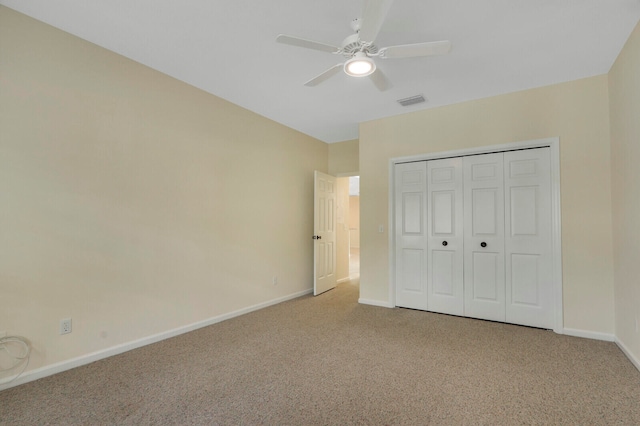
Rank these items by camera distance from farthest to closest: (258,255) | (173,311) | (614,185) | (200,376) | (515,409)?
1. (258,255)
2. (173,311)
3. (614,185)
4. (200,376)
5. (515,409)

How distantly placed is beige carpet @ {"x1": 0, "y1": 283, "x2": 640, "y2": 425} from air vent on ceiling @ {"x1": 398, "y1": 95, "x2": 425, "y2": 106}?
9.28 feet

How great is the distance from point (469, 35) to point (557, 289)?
111 inches

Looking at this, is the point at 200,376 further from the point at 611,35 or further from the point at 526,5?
the point at 611,35

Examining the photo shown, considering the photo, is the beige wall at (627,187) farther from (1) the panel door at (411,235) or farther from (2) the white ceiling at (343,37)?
(1) the panel door at (411,235)

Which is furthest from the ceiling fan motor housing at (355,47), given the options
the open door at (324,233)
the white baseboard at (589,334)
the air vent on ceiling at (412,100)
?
the white baseboard at (589,334)

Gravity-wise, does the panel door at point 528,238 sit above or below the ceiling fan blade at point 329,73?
below

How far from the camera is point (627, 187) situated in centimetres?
262

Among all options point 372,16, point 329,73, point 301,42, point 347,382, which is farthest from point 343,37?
point 347,382

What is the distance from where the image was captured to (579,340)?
3025 millimetres

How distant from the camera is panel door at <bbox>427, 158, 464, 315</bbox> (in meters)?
3.89

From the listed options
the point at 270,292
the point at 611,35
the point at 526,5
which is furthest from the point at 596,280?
the point at 270,292

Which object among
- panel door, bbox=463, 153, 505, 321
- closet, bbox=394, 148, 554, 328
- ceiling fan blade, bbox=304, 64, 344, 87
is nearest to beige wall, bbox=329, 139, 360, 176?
closet, bbox=394, 148, 554, 328

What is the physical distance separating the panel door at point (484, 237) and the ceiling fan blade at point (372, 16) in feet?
8.34

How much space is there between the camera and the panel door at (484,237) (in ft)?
11.9
